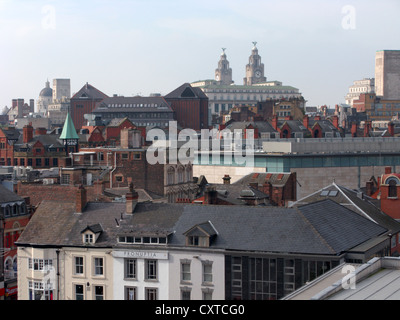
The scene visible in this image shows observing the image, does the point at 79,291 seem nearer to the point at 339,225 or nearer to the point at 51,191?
the point at 339,225

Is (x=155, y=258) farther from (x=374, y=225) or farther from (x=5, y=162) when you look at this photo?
(x=5, y=162)

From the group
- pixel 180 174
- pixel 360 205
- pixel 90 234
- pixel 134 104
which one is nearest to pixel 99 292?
pixel 90 234

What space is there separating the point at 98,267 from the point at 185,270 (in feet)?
19.4

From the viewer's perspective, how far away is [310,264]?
145 ft

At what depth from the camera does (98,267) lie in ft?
163

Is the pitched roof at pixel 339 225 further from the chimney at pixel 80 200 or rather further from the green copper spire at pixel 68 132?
the green copper spire at pixel 68 132

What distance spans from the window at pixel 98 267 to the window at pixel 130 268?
6.15 ft

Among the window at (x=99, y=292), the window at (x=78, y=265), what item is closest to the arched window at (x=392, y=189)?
the window at (x=99, y=292)

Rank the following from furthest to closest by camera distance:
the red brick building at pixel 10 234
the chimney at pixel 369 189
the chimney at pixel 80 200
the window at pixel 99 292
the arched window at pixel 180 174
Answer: the arched window at pixel 180 174
the chimney at pixel 369 189
the red brick building at pixel 10 234
the chimney at pixel 80 200
the window at pixel 99 292

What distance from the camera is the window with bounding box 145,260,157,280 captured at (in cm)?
4769

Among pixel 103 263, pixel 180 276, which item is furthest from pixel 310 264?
pixel 103 263

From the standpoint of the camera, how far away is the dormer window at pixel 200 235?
4706 cm

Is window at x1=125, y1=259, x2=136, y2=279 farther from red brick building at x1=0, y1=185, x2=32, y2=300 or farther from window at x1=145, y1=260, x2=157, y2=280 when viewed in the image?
red brick building at x1=0, y1=185, x2=32, y2=300
